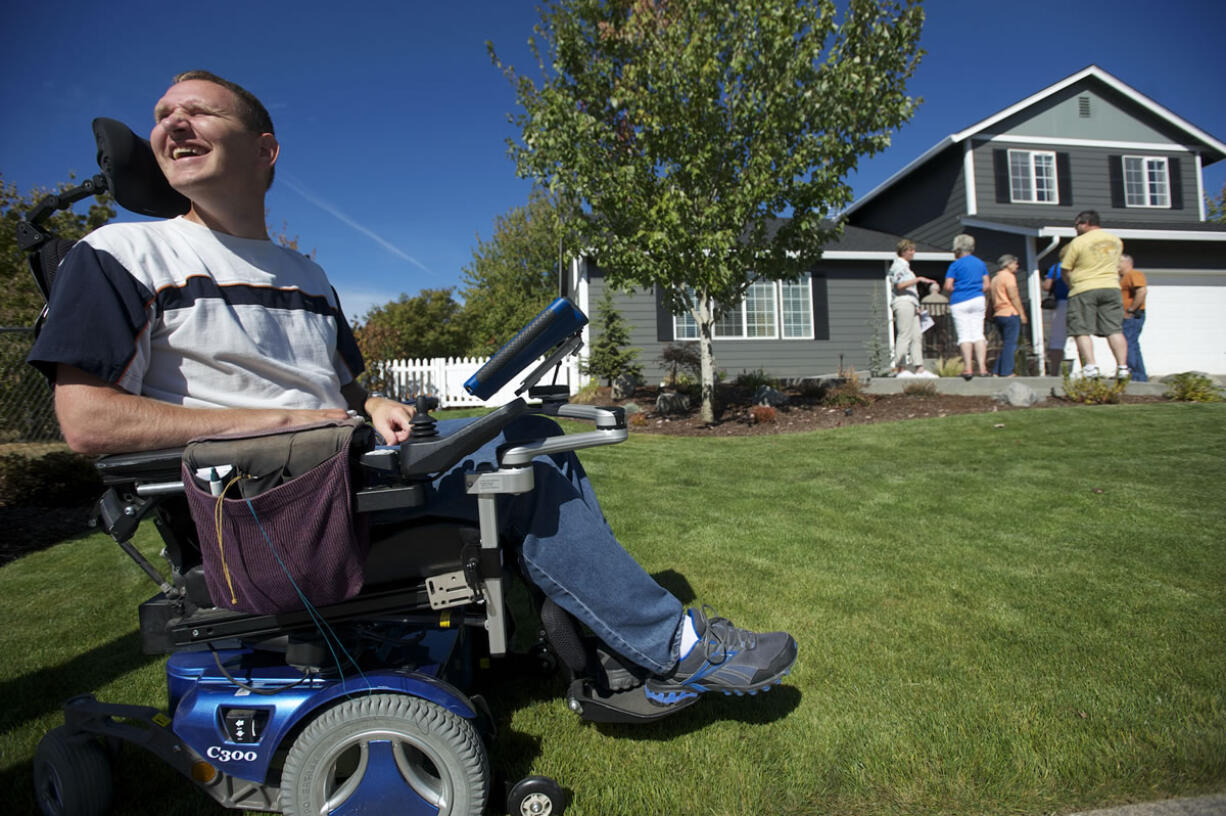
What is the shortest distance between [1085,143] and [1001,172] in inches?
99.9

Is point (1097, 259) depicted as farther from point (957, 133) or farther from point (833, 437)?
point (957, 133)

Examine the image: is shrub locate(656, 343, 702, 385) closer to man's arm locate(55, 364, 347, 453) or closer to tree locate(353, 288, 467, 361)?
man's arm locate(55, 364, 347, 453)

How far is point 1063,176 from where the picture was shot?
53.9ft

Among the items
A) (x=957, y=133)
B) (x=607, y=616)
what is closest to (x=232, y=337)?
(x=607, y=616)

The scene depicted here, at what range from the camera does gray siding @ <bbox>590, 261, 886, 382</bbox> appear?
14031 mm

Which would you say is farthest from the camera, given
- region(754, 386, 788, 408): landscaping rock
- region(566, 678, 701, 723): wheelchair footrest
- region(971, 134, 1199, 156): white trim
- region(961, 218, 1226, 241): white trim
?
region(971, 134, 1199, 156): white trim

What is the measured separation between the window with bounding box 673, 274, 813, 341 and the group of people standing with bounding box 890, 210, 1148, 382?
343 cm

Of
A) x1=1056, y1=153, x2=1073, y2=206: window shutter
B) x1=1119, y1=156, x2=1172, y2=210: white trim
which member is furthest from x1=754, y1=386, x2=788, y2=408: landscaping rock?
x1=1119, y1=156, x2=1172, y2=210: white trim

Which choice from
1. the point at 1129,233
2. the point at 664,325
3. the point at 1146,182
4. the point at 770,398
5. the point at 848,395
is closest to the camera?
the point at 848,395

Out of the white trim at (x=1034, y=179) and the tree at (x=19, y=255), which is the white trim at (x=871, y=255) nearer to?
the white trim at (x=1034, y=179)

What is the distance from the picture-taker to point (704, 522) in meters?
4.30

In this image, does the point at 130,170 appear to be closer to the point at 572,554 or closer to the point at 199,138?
the point at 199,138

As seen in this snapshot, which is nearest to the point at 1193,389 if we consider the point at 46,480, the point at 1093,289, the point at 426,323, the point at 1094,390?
the point at 1094,390

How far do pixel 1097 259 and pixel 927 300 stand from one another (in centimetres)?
497
